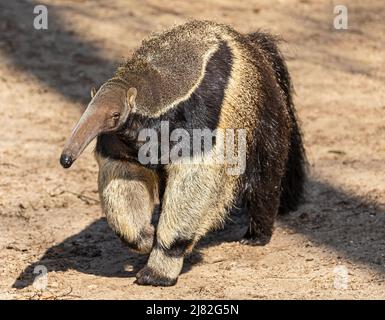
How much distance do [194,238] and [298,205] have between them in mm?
2025

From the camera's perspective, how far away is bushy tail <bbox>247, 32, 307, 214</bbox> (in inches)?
329

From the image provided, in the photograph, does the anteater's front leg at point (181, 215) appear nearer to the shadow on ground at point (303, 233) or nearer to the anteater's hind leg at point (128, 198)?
the anteater's hind leg at point (128, 198)

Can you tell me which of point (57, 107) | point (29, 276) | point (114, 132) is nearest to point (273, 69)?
point (114, 132)

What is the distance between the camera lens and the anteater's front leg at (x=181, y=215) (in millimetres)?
6840

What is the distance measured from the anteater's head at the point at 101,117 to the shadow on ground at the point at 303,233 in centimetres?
147

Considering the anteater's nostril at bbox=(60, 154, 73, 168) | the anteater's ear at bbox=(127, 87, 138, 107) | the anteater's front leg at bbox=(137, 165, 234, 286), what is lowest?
the anteater's front leg at bbox=(137, 165, 234, 286)

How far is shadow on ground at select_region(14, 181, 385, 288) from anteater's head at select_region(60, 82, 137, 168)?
58.0 inches

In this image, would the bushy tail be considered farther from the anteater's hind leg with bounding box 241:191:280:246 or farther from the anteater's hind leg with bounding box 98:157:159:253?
the anteater's hind leg with bounding box 98:157:159:253

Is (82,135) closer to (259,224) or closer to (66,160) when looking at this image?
(66,160)

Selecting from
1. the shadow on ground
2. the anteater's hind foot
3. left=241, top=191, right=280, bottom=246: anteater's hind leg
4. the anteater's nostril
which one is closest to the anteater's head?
the anteater's nostril

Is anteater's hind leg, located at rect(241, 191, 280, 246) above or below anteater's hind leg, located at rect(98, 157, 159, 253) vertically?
below

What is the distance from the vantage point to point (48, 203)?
8.91m

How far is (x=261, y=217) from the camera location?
26.5ft

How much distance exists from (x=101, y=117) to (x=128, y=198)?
891mm
